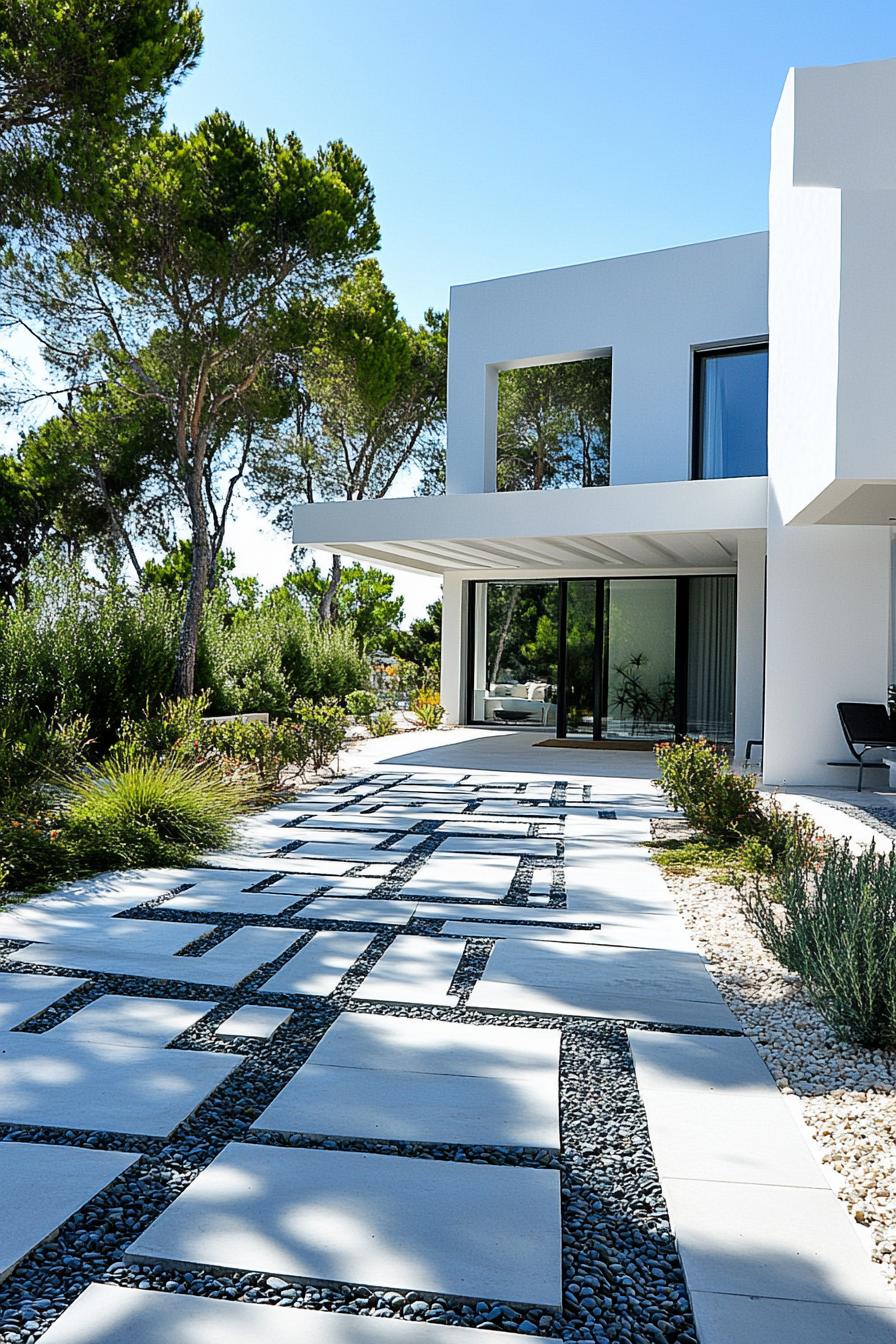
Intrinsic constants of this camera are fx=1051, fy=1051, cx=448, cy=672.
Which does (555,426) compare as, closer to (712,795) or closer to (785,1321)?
(712,795)

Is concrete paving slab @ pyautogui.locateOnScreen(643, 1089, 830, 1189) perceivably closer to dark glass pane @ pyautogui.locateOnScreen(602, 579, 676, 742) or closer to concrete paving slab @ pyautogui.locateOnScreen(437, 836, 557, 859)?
concrete paving slab @ pyautogui.locateOnScreen(437, 836, 557, 859)

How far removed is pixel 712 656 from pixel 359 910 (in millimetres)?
10550

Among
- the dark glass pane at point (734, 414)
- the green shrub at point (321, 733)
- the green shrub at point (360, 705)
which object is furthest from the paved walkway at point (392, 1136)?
the green shrub at point (360, 705)

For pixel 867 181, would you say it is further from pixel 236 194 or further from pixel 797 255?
pixel 236 194

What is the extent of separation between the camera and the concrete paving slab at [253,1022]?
347 centimetres

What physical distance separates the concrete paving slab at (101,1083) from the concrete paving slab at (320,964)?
693 millimetres

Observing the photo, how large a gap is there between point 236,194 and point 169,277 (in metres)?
1.31

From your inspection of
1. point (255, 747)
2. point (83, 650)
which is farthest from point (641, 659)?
point (83, 650)

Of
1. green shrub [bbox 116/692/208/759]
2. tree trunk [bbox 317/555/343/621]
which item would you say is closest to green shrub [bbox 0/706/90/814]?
green shrub [bbox 116/692/208/759]

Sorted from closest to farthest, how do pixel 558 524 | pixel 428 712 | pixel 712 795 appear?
pixel 712 795 → pixel 558 524 → pixel 428 712

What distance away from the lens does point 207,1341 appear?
74.3 inches

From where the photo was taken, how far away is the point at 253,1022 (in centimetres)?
358

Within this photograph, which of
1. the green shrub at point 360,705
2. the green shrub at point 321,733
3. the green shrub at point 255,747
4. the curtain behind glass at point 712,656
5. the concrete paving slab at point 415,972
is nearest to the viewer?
the concrete paving slab at point 415,972

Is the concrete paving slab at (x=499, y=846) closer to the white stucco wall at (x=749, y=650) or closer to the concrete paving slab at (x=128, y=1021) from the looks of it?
the concrete paving slab at (x=128, y=1021)
